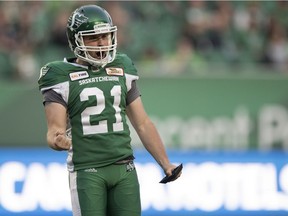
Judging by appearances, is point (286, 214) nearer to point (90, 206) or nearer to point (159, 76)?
point (159, 76)

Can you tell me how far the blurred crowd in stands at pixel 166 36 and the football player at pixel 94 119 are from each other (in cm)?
686

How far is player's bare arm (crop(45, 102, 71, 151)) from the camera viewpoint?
17.6 ft

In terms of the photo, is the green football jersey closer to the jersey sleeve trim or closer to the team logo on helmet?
the jersey sleeve trim

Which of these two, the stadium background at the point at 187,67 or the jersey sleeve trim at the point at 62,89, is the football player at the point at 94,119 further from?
the stadium background at the point at 187,67

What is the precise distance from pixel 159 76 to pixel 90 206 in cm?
753

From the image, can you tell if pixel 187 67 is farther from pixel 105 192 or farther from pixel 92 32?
pixel 105 192

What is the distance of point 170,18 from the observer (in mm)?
13070

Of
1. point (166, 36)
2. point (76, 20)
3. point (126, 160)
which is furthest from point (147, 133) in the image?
point (166, 36)

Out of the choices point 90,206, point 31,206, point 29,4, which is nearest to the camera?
point 90,206

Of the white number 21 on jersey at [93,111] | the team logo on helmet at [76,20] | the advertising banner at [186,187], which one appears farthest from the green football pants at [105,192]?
the advertising banner at [186,187]

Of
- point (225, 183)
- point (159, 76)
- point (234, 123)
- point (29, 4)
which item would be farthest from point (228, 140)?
point (29, 4)

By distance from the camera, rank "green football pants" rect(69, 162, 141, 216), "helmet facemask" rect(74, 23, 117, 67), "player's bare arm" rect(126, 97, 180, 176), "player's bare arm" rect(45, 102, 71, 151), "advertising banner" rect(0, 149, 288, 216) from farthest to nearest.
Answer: "advertising banner" rect(0, 149, 288, 216) < "player's bare arm" rect(126, 97, 180, 176) < "helmet facemask" rect(74, 23, 117, 67) < "green football pants" rect(69, 162, 141, 216) < "player's bare arm" rect(45, 102, 71, 151)

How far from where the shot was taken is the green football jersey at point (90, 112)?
5.67 m

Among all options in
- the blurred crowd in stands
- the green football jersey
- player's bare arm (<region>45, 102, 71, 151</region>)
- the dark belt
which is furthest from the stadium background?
player's bare arm (<region>45, 102, 71, 151</region>)
